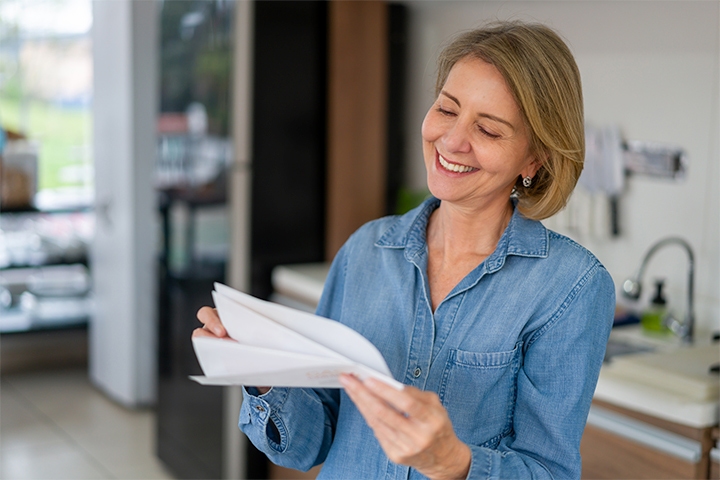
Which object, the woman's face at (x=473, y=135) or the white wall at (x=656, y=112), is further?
the white wall at (x=656, y=112)

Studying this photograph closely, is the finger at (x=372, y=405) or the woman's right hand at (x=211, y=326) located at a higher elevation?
the woman's right hand at (x=211, y=326)

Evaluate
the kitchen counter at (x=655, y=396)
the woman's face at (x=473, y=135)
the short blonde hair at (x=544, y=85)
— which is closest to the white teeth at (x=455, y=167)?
the woman's face at (x=473, y=135)

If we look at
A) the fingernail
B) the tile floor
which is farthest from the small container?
the tile floor

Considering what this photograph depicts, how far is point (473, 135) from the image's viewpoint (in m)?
1.20

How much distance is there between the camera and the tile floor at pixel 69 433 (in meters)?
3.46

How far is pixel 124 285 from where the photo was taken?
411 centimetres

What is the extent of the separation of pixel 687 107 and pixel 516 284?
1511 millimetres

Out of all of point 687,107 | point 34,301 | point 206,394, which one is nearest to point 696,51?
point 687,107

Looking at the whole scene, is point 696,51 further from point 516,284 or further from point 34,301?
point 34,301

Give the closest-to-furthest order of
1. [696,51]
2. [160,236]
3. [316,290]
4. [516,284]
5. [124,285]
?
[516,284] → [696,51] → [316,290] → [160,236] → [124,285]

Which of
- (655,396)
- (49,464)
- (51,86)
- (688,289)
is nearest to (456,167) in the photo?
(655,396)

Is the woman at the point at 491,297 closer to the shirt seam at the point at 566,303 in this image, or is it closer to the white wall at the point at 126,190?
the shirt seam at the point at 566,303

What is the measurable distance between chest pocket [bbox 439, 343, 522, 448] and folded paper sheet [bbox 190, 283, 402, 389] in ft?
0.67

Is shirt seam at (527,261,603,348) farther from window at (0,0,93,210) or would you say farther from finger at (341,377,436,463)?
window at (0,0,93,210)
